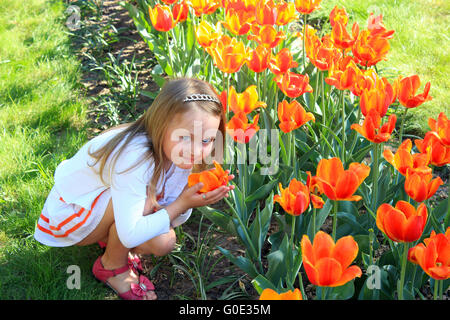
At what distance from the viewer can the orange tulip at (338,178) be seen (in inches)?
52.4

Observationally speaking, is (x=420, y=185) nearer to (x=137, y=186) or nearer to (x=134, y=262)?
(x=137, y=186)

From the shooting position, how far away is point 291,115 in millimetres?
1696

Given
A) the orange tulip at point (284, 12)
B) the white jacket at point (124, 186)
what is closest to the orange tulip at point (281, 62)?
the orange tulip at point (284, 12)

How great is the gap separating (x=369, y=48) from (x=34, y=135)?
1.67m

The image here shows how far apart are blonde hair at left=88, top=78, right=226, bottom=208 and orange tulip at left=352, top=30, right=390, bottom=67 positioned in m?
0.57

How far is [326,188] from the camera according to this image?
1340 millimetres

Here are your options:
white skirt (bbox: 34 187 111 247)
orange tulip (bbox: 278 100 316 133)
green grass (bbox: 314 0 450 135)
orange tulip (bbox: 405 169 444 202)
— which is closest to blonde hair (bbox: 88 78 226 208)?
white skirt (bbox: 34 187 111 247)

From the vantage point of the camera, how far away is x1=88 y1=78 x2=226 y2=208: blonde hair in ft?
5.60

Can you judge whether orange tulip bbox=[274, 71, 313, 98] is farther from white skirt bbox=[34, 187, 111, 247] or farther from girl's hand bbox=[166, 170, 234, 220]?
white skirt bbox=[34, 187, 111, 247]

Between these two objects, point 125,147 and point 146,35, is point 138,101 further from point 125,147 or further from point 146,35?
point 125,147

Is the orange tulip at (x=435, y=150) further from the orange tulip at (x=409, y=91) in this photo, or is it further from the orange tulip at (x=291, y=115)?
the orange tulip at (x=291, y=115)

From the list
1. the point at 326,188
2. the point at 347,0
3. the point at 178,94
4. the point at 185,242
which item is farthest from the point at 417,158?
the point at 347,0

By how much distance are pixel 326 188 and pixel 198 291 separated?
739 mm
